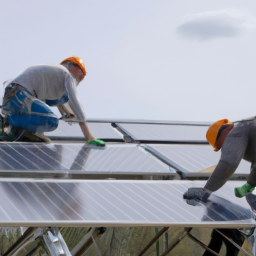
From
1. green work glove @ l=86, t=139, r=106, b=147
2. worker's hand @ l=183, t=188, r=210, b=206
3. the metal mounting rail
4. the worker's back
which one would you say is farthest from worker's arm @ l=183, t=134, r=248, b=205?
the worker's back

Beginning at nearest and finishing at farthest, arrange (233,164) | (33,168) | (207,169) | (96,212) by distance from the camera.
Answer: (96,212) → (233,164) → (33,168) → (207,169)

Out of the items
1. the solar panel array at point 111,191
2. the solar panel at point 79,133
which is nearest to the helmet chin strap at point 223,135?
the solar panel array at point 111,191

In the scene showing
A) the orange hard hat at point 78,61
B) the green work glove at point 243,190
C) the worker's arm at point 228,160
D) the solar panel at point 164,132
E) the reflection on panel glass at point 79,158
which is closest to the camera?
the worker's arm at point 228,160

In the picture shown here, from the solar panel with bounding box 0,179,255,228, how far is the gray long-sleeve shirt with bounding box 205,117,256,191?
23cm

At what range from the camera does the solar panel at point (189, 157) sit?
18.4ft

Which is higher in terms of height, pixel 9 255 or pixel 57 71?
pixel 57 71

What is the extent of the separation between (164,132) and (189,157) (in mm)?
2333

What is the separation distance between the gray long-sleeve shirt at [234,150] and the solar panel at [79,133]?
3.23m

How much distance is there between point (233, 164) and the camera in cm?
419

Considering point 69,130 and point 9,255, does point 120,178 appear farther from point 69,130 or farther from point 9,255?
point 69,130

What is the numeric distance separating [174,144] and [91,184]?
3023 mm

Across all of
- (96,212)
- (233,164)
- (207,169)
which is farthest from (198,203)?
(207,169)

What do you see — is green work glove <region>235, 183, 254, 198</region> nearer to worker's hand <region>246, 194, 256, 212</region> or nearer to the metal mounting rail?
worker's hand <region>246, 194, 256, 212</region>

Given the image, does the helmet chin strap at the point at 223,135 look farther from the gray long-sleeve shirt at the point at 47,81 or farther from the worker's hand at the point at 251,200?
the gray long-sleeve shirt at the point at 47,81
